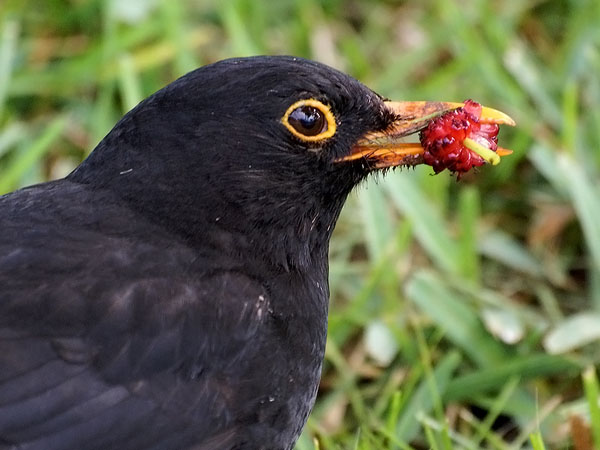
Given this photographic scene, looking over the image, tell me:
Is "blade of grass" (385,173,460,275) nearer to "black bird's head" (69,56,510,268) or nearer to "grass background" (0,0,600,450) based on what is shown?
"grass background" (0,0,600,450)

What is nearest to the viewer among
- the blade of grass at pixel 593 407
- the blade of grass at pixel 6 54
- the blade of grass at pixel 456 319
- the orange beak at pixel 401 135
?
the orange beak at pixel 401 135

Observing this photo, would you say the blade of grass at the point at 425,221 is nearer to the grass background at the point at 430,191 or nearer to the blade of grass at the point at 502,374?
the grass background at the point at 430,191

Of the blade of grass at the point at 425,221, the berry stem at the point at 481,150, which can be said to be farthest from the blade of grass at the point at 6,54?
the berry stem at the point at 481,150

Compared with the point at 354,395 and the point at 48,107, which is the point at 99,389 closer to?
the point at 354,395

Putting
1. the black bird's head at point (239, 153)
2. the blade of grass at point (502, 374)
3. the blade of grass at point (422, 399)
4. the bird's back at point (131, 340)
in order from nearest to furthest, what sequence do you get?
1. the bird's back at point (131, 340)
2. the black bird's head at point (239, 153)
3. the blade of grass at point (422, 399)
4. the blade of grass at point (502, 374)

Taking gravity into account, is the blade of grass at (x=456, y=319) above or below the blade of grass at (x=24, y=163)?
below

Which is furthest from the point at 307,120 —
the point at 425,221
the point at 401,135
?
the point at 425,221

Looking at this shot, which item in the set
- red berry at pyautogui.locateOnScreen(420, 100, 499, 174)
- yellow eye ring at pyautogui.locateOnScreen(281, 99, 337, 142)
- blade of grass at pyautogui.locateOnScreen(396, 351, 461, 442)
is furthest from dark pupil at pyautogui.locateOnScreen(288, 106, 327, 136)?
blade of grass at pyautogui.locateOnScreen(396, 351, 461, 442)
